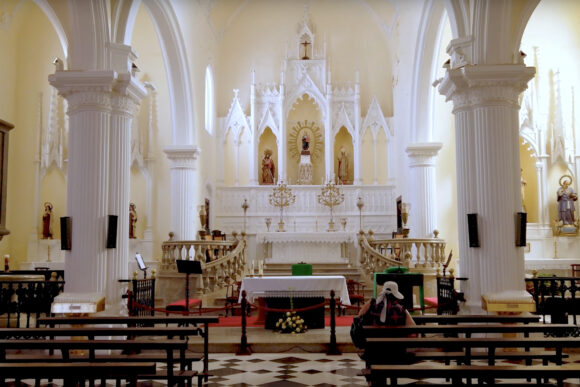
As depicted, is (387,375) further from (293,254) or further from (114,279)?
(293,254)

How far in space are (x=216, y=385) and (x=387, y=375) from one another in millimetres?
3181

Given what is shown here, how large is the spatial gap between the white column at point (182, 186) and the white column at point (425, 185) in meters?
6.51

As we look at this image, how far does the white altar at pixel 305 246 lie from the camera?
18.4 m

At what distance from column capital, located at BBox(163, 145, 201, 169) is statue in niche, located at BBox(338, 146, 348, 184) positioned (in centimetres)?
665

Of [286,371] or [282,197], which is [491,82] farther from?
[282,197]

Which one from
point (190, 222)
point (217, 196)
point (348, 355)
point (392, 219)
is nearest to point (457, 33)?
point (348, 355)

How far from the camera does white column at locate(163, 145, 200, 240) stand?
1719 centimetres

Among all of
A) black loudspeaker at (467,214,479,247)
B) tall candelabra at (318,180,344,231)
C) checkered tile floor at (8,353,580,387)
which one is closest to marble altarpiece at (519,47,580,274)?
tall candelabra at (318,180,344,231)

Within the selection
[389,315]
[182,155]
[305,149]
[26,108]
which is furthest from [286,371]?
[305,149]

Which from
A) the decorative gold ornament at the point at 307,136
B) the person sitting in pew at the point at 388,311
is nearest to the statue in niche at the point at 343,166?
the decorative gold ornament at the point at 307,136

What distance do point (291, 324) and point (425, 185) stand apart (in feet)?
28.9

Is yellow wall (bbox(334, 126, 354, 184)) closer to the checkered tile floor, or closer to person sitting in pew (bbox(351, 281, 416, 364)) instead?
the checkered tile floor

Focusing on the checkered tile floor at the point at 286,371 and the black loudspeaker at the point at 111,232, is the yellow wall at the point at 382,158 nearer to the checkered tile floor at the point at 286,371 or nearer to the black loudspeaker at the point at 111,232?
the checkered tile floor at the point at 286,371

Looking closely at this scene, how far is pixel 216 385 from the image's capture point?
6801mm
